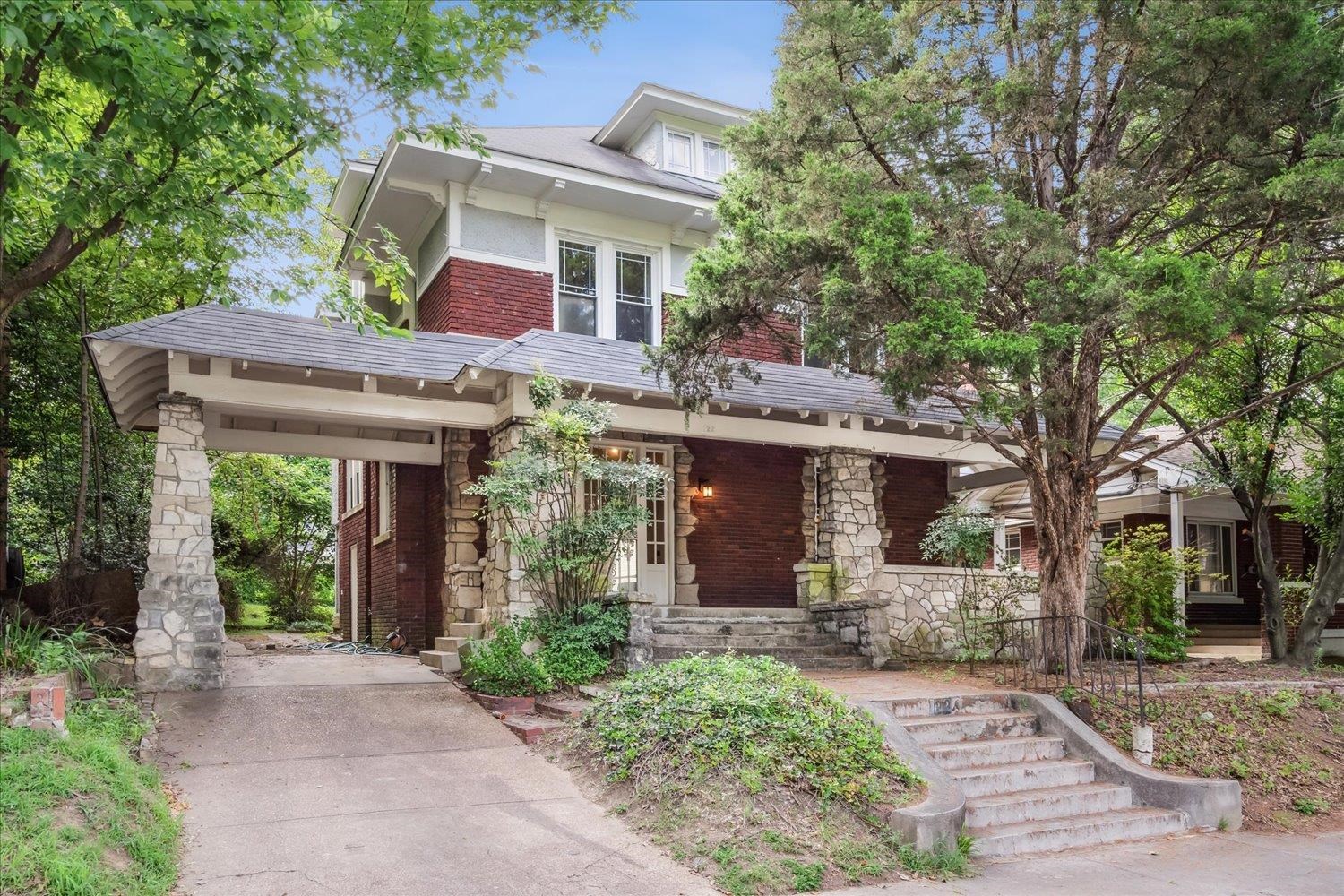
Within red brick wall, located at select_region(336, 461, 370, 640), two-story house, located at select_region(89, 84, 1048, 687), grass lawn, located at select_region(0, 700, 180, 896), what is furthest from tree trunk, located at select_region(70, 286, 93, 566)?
grass lawn, located at select_region(0, 700, 180, 896)

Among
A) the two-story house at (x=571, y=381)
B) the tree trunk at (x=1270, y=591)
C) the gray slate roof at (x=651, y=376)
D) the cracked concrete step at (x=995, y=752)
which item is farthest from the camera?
the tree trunk at (x=1270, y=591)

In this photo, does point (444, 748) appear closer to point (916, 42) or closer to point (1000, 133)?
point (1000, 133)

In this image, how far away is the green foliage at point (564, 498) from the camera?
9656 millimetres

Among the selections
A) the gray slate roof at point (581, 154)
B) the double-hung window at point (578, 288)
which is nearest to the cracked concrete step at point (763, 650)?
the double-hung window at point (578, 288)

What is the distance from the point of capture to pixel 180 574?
9070 mm

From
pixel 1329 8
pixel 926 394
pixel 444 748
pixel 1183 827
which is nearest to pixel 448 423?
pixel 444 748

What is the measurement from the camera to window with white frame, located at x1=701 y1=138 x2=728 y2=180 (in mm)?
15641

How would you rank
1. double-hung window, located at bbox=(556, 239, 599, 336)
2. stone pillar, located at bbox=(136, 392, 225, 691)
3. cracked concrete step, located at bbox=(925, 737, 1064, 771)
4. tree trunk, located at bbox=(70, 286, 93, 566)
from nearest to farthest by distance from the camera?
cracked concrete step, located at bbox=(925, 737, 1064, 771)
stone pillar, located at bbox=(136, 392, 225, 691)
tree trunk, located at bbox=(70, 286, 93, 566)
double-hung window, located at bbox=(556, 239, 599, 336)

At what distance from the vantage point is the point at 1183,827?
23.2ft

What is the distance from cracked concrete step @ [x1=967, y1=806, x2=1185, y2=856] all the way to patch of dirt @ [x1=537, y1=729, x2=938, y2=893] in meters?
0.58

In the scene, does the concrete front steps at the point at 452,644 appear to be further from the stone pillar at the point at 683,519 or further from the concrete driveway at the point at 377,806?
the stone pillar at the point at 683,519

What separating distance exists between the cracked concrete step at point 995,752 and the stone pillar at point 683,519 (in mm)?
6082

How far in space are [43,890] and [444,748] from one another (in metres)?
3.50

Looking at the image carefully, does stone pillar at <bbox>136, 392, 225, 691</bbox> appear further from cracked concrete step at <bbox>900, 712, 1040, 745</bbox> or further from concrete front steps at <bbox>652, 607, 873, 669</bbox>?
cracked concrete step at <bbox>900, 712, 1040, 745</bbox>
